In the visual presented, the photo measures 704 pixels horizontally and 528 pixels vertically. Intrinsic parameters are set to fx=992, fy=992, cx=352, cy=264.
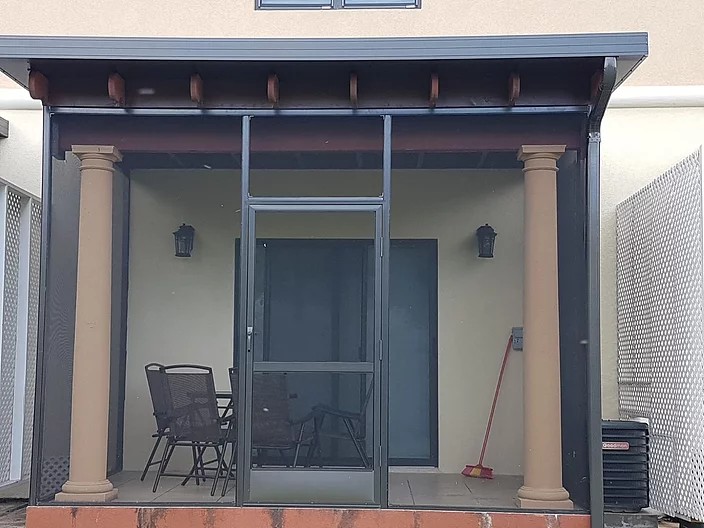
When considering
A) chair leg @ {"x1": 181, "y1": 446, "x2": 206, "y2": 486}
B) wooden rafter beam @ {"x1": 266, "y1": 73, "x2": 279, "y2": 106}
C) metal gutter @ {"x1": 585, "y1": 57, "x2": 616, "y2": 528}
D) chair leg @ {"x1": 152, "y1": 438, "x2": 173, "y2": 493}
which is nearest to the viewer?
metal gutter @ {"x1": 585, "y1": 57, "x2": 616, "y2": 528}

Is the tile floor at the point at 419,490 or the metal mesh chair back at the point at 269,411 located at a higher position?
the metal mesh chair back at the point at 269,411

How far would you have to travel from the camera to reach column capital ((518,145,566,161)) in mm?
6137

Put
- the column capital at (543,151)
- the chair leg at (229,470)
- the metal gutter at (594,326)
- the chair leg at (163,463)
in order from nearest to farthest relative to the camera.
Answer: the metal gutter at (594,326)
the column capital at (543,151)
the chair leg at (229,470)
the chair leg at (163,463)

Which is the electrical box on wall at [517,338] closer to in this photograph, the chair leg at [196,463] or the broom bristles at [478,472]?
the broom bristles at [478,472]

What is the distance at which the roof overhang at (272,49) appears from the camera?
5.62m

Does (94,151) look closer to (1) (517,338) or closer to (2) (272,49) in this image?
(2) (272,49)

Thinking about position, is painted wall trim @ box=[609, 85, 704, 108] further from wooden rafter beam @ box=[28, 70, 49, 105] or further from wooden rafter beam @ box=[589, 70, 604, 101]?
wooden rafter beam @ box=[28, 70, 49, 105]

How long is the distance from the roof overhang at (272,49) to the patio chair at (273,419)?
191 centimetres

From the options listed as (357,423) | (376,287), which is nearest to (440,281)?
(376,287)

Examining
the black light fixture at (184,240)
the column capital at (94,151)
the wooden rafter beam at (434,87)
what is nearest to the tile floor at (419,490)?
the black light fixture at (184,240)

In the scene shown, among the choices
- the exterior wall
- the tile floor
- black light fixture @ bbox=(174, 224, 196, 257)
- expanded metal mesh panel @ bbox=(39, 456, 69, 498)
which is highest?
the exterior wall

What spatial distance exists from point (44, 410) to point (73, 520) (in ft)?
2.23

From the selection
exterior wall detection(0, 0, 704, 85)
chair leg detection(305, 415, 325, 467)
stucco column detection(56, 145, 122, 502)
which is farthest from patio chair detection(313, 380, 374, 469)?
exterior wall detection(0, 0, 704, 85)

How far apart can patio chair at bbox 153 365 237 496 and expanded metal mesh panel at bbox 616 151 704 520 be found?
2929 mm
